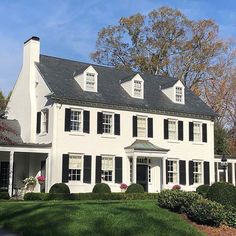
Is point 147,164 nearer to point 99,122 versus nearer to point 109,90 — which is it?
point 99,122

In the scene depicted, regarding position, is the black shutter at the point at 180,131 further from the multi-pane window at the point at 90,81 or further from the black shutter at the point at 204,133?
the multi-pane window at the point at 90,81

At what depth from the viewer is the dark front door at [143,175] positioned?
32094mm

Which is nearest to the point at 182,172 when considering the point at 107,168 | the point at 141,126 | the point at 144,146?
the point at 144,146

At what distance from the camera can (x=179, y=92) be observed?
1417 inches

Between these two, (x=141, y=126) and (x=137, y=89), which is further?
(x=137, y=89)

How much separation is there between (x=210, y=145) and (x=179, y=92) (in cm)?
470

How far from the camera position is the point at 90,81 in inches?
1246

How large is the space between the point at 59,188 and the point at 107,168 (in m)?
4.92

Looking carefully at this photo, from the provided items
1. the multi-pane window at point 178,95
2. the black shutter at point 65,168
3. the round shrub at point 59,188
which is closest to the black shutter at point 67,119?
the black shutter at point 65,168

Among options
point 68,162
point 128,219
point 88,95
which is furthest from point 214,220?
point 88,95

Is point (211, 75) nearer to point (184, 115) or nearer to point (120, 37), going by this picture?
point (120, 37)

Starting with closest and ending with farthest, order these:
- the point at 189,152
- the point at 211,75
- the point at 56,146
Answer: the point at 56,146 < the point at 189,152 < the point at 211,75

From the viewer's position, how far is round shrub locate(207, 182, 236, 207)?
53.2 ft

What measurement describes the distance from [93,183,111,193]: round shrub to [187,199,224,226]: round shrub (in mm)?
13210
